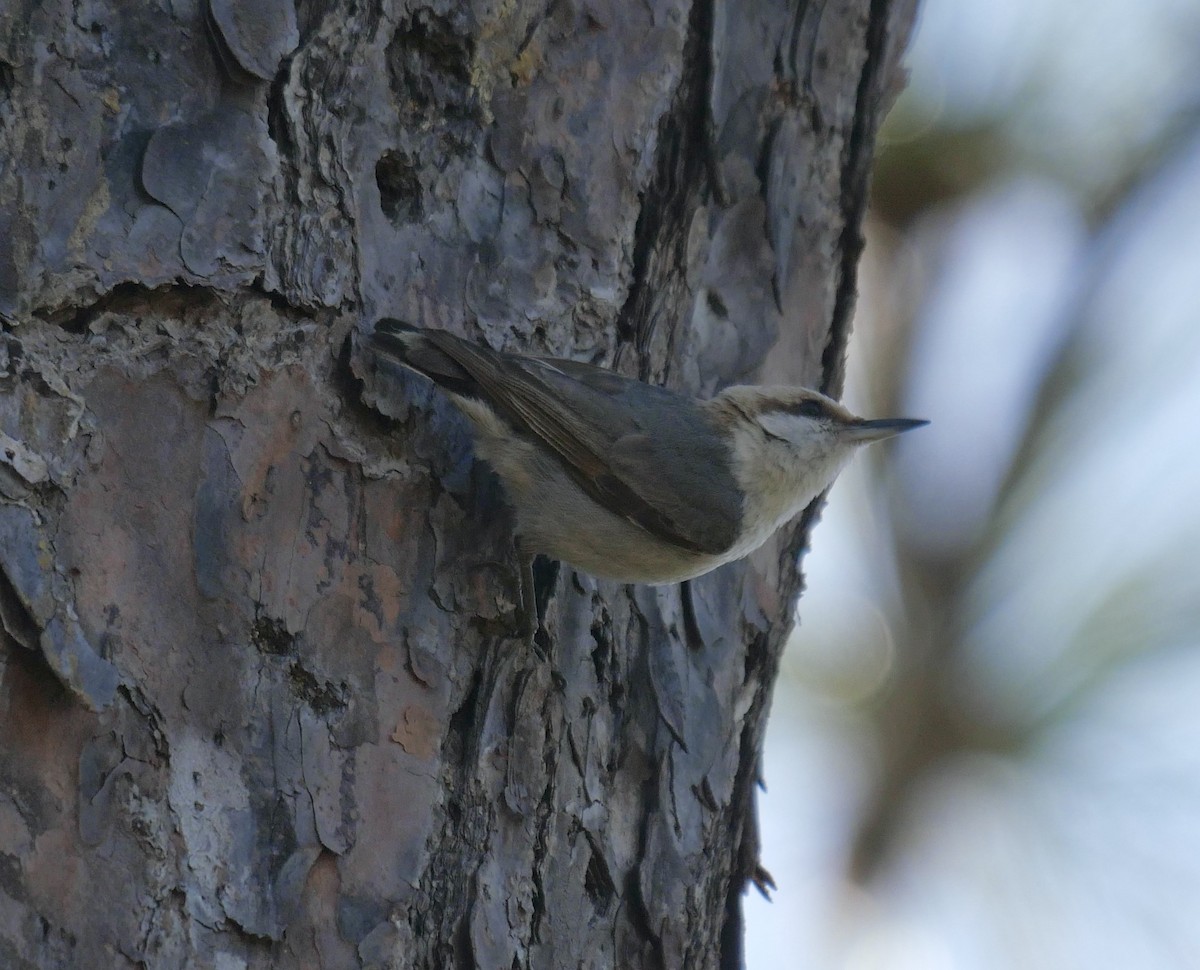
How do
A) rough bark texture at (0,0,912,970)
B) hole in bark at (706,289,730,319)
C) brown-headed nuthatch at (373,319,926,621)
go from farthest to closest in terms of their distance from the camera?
hole in bark at (706,289,730,319)
brown-headed nuthatch at (373,319,926,621)
rough bark texture at (0,0,912,970)

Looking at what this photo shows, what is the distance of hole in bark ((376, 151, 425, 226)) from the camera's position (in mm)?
2145

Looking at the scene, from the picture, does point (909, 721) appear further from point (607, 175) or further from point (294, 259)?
point (294, 259)

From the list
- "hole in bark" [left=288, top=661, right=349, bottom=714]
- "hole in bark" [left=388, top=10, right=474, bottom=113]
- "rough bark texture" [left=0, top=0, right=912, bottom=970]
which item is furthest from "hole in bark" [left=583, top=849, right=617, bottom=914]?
"hole in bark" [left=388, top=10, right=474, bottom=113]

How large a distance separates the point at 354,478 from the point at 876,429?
122 centimetres

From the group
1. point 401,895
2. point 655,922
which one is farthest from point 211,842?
point 655,922

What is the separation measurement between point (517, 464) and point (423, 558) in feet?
1.24

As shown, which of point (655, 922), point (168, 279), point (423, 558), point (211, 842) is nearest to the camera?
point (211, 842)

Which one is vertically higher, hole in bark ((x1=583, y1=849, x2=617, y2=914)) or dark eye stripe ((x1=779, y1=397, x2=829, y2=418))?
dark eye stripe ((x1=779, y1=397, x2=829, y2=418))

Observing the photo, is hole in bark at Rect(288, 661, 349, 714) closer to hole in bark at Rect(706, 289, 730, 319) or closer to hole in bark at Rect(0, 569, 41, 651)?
hole in bark at Rect(0, 569, 41, 651)

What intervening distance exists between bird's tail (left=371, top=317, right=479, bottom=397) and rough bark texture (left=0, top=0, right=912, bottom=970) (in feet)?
0.13

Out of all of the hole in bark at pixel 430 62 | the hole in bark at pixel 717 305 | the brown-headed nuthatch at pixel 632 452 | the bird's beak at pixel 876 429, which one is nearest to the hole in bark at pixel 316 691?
the brown-headed nuthatch at pixel 632 452

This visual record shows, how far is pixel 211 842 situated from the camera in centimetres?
167

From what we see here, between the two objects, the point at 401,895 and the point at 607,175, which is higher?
the point at 607,175

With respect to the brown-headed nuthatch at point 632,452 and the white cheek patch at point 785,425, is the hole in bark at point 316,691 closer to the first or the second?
the brown-headed nuthatch at point 632,452
